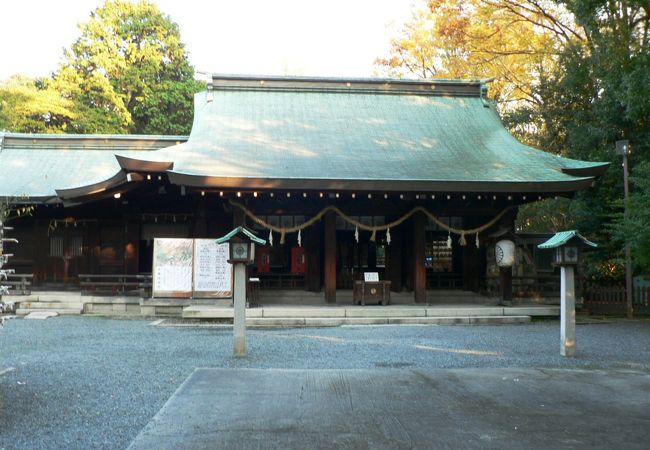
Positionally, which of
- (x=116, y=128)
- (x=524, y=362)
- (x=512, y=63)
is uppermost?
(x=512, y=63)

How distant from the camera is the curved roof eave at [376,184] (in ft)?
39.6

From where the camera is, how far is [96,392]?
6.07 meters

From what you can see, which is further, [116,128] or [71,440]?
[116,128]

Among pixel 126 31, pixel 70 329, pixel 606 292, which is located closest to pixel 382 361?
pixel 70 329

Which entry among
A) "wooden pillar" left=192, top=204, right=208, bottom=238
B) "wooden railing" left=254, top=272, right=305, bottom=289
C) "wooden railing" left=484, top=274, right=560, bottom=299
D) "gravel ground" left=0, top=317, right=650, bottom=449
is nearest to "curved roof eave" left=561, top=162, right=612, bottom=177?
"wooden railing" left=484, top=274, right=560, bottom=299

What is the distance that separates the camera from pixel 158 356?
833 cm

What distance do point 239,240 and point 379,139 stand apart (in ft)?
27.5

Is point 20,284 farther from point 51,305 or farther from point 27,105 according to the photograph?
point 27,105

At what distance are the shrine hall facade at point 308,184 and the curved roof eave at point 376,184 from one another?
3 centimetres

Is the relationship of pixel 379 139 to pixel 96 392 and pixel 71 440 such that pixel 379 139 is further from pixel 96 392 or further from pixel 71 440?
pixel 71 440

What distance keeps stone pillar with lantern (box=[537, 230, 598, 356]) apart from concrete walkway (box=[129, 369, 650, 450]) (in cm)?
134

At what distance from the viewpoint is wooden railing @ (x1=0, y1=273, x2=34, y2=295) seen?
49.2ft

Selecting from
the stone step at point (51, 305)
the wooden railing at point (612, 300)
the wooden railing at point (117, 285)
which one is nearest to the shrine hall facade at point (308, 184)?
the wooden railing at point (117, 285)

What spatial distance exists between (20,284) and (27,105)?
1412cm
